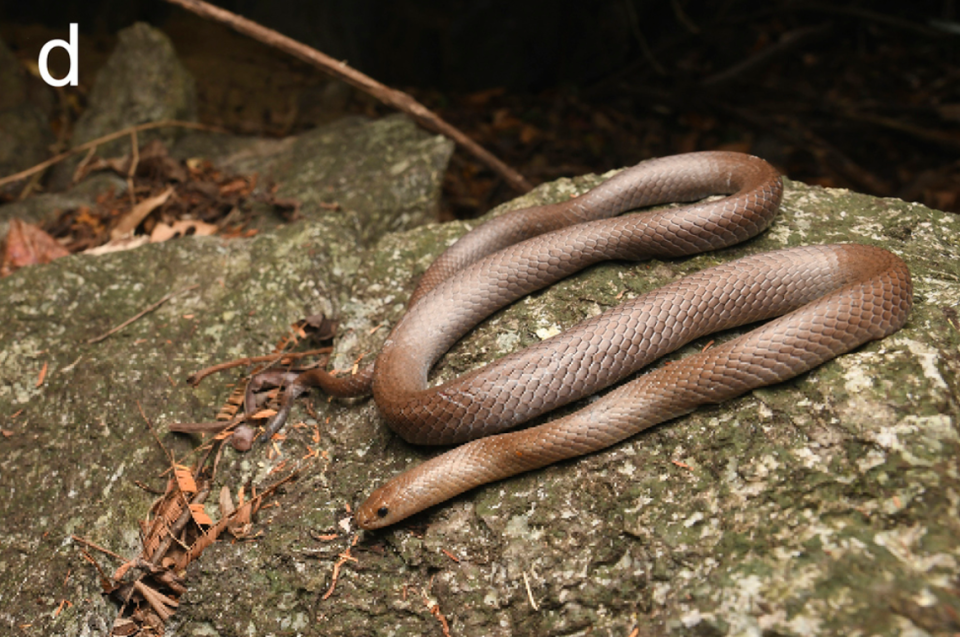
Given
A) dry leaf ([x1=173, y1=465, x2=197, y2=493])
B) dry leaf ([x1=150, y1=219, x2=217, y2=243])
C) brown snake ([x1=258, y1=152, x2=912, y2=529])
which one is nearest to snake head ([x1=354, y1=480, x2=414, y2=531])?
brown snake ([x1=258, y1=152, x2=912, y2=529])

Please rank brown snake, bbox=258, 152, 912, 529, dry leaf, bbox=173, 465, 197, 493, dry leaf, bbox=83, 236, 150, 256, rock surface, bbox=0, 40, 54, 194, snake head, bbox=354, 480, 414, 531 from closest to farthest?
brown snake, bbox=258, 152, 912, 529 < snake head, bbox=354, 480, 414, 531 < dry leaf, bbox=173, 465, 197, 493 < dry leaf, bbox=83, 236, 150, 256 < rock surface, bbox=0, 40, 54, 194

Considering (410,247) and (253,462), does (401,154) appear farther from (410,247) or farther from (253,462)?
(253,462)

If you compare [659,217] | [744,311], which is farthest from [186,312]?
[744,311]

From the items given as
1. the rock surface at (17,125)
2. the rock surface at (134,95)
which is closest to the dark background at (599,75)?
the rock surface at (17,125)

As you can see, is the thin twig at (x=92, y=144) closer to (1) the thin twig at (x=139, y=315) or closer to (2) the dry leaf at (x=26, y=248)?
(2) the dry leaf at (x=26, y=248)

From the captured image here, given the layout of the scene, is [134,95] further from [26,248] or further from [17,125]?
[26,248]

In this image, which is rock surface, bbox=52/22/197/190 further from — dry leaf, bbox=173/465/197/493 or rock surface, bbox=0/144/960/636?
dry leaf, bbox=173/465/197/493
